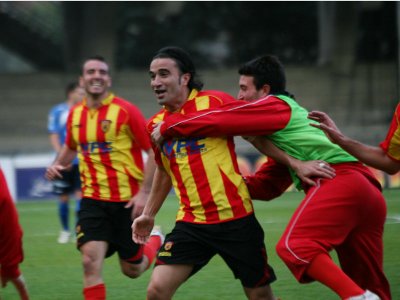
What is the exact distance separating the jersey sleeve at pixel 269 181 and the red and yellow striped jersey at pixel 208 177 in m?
0.20

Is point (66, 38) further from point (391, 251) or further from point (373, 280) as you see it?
point (373, 280)

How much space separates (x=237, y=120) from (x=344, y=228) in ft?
2.92

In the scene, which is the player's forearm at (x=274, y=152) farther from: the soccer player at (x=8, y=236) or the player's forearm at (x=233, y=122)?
the soccer player at (x=8, y=236)

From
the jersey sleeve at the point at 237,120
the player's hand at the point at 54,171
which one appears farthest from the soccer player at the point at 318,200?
the player's hand at the point at 54,171

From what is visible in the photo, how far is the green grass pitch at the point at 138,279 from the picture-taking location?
7465 millimetres

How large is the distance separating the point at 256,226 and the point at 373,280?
79cm

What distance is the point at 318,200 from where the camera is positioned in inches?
201

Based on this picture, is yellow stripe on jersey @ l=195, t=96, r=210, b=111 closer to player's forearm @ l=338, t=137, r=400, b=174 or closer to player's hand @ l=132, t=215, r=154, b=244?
player's hand @ l=132, t=215, r=154, b=244

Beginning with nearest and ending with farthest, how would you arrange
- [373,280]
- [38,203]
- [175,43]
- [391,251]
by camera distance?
[373,280], [391,251], [38,203], [175,43]

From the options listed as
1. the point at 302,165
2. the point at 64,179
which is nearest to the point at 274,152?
the point at 302,165

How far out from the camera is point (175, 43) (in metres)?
26.6

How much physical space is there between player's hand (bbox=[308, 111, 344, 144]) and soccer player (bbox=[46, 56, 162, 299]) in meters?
1.98

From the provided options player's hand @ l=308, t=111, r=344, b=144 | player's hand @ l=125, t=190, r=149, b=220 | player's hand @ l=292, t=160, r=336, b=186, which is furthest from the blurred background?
player's hand @ l=308, t=111, r=344, b=144

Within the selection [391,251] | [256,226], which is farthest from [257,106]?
[391,251]
